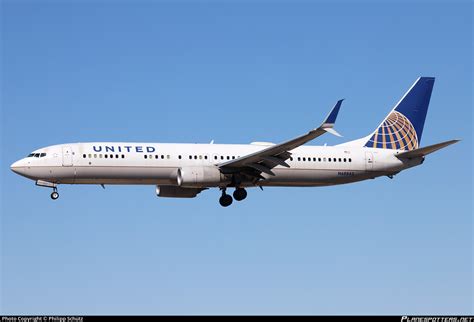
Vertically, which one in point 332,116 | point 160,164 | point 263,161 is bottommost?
point 332,116

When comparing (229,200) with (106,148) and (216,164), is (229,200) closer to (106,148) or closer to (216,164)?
(216,164)

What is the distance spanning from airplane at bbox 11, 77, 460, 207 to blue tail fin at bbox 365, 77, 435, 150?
1.09 ft

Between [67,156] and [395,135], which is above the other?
[395,135]

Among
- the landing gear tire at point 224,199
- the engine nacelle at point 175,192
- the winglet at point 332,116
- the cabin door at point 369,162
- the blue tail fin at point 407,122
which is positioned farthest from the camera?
the blue tail fin at point 407,122

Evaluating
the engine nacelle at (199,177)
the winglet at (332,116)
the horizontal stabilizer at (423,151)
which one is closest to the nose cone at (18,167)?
the engine nacelle at (199,177)

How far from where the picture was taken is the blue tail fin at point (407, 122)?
67.8 m

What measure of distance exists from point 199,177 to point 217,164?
1779 mm

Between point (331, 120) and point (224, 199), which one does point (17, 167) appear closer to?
point (224, 199)

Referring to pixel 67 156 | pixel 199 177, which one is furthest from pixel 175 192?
pixel 67 156

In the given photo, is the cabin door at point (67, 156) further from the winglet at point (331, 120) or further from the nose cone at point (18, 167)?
the winglet at point (331, 120)

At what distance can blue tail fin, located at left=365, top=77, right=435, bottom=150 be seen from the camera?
67.8 m

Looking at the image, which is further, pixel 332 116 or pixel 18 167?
pixel 18 167

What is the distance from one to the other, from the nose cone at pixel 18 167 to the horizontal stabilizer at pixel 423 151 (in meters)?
23.8

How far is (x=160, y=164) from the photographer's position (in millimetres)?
60438
